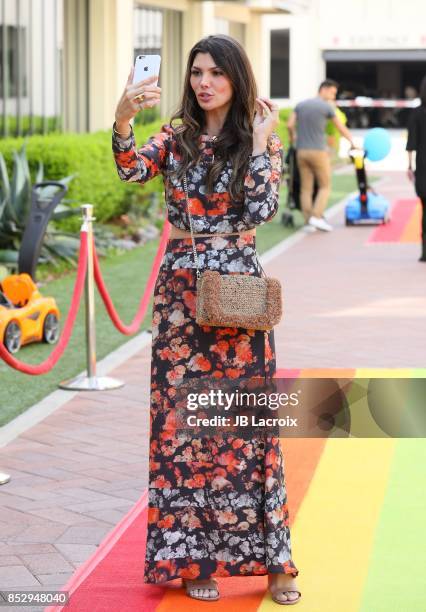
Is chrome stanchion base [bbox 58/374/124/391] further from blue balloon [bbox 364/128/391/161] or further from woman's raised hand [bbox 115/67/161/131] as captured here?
blue balloon [bbox 364/128/391/161]

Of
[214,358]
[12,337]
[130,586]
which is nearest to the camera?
[214,358]

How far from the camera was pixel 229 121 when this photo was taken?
4.46 metres

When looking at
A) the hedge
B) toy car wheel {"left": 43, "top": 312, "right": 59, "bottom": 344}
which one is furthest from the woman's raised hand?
the hedge

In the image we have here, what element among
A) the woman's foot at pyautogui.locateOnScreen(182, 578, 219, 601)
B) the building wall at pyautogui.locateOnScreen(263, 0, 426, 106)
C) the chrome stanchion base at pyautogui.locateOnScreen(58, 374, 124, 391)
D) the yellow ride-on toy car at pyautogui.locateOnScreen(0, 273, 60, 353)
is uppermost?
the building wall at pyautogui.locateOnScreen(263, 0, 426, 106)

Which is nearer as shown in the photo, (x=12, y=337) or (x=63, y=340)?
(x=63, y=340)

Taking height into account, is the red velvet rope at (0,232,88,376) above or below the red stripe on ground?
above

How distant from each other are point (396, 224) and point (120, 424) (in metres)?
11.4

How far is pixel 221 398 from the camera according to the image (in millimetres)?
4363

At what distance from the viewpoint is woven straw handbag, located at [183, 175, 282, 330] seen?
428cm

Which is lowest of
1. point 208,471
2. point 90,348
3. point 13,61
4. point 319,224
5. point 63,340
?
point 319,224

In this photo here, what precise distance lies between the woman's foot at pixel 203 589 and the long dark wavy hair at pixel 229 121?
1.33 metres

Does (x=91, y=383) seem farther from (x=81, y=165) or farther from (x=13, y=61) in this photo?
(x=13, y=61)

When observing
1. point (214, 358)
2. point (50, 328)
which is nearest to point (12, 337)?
point (50, 328)

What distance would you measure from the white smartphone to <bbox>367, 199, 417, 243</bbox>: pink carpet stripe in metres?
11.8
